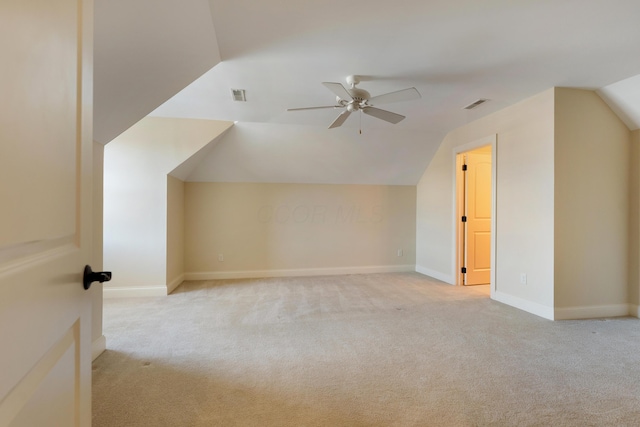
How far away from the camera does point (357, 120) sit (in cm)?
410

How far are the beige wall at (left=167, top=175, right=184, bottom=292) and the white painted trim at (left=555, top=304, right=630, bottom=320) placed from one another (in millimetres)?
4744

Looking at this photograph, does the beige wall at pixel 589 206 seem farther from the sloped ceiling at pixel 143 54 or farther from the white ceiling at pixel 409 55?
the sloped ceiling at pixel 143 54

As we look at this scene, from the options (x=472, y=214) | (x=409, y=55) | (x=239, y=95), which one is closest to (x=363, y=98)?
(x=409, y=55)

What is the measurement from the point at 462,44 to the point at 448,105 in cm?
136

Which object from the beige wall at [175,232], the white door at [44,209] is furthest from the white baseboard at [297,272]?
the white door at [44,209]

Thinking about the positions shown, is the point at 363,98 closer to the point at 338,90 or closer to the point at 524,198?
the point at 338,90

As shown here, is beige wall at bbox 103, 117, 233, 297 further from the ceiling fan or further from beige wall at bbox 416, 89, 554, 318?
beige wall at bbox 416, 89, 554, 318

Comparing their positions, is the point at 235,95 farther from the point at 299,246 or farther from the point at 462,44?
the point at 299,246

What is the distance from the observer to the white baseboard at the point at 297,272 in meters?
5.02

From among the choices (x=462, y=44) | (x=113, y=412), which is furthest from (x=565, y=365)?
(x=113, y=412)

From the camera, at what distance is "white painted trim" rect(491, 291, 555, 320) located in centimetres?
313

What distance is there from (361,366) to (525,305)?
2.39 m

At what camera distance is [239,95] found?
321 centimetres

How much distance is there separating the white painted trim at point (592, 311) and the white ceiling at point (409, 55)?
82.2 inches
